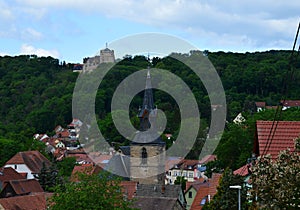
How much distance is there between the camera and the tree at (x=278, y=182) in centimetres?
1394

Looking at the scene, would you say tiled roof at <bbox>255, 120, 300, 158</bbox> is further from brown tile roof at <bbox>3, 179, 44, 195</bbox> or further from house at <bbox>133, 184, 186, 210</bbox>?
brown tile roof at <bbox>3, 179, 44, 195</bbox>

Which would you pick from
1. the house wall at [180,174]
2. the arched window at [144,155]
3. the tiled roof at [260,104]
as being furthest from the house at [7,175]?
the tiled roof at [260,104]

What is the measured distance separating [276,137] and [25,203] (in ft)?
75.5

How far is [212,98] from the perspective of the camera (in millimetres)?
117312

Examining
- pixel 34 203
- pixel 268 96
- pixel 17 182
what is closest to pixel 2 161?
pixel 17 182

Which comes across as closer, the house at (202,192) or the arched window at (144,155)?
the house at (202,192)

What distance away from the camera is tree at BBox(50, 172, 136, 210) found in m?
27.4

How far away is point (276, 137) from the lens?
19.8 metres

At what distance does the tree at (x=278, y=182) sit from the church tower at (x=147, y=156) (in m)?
37.1

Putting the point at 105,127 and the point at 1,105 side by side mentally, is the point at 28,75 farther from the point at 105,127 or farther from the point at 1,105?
the point at 105,127

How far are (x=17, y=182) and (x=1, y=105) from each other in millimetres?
95455

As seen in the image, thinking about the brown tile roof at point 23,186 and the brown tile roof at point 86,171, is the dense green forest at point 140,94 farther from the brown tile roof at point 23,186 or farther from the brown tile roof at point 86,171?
the brown tile roof at point 23,186

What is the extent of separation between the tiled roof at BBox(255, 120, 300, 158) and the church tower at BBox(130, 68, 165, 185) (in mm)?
31886

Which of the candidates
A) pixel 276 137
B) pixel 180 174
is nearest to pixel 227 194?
pixel 276 137
